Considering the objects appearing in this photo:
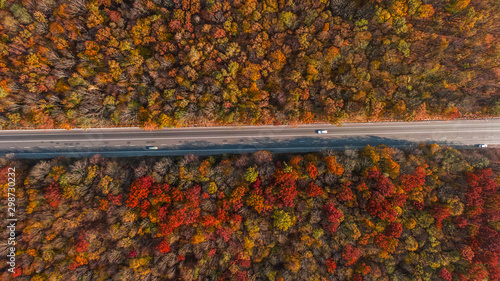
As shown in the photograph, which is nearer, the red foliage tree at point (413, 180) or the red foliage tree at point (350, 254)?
the red foliage tree at point (350, 254)

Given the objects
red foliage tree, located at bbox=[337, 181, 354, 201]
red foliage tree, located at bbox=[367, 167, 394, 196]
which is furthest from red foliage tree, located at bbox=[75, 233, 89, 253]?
red foliage tree, located at bbox=[367, 167, 394, 196]

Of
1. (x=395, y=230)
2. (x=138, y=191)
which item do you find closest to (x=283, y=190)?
(x=395, y=230)

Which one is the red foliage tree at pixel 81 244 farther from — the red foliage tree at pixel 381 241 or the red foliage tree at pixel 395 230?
the red foliage tree at pixel 395 230

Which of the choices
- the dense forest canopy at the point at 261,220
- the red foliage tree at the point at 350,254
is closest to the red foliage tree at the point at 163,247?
the dense forest canopy at the point at 261,220

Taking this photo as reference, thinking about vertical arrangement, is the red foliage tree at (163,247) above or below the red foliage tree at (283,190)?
below

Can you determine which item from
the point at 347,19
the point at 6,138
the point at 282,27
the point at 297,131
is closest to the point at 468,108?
the point at 347,19

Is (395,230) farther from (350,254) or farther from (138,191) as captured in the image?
(138,191)
